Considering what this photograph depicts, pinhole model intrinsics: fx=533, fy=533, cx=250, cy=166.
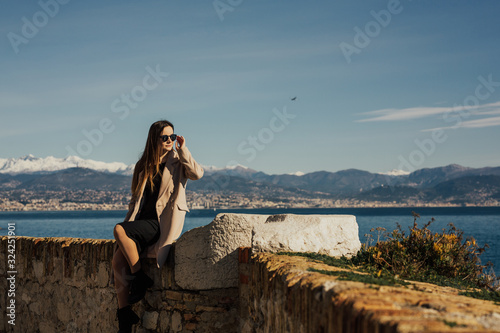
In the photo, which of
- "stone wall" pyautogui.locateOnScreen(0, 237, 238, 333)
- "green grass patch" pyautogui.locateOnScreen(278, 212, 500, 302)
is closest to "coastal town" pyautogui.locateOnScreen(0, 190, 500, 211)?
"stone wall" pyautogui.locateOnScreen(0, 237, 238, 333)

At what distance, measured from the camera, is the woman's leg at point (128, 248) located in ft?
14.5

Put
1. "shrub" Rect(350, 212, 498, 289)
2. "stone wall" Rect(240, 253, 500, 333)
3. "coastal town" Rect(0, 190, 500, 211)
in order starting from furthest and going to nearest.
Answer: "coastal town" Rect(0, 190, 500, 211) → "shrub" Rect(350, 212, 498, 289) → "stone wall" Rect(240, 253, 500, 333)

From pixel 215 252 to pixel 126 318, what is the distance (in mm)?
977

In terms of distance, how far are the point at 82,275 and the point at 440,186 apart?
172m

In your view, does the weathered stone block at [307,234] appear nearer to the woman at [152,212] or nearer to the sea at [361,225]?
the woman at [152,212]

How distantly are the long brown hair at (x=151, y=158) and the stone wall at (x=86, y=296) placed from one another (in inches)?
28.4

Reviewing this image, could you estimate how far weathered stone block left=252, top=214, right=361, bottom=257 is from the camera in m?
4.48

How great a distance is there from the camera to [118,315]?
15.3 feet

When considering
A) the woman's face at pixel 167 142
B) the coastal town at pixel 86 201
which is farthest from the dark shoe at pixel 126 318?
the coastal town at pixel 86 201

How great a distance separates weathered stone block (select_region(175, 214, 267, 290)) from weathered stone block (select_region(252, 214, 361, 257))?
125mm

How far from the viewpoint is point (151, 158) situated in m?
4.74

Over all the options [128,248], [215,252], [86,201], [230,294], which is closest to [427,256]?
[230,294]

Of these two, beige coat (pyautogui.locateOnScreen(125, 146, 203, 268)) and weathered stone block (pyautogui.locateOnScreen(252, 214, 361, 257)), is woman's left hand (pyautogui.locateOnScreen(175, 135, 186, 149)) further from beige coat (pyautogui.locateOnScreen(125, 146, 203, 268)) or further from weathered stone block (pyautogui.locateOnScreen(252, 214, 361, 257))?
weathered stone block (pyautogui.locateOnScreen(252, 214, 361, 257))

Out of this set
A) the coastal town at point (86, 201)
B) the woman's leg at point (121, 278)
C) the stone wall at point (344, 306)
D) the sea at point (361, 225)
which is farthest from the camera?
the coastal town at point (86, 201)
